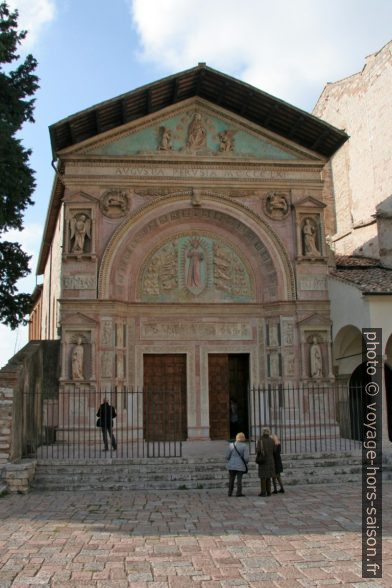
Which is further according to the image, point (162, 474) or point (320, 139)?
point (320, 139)

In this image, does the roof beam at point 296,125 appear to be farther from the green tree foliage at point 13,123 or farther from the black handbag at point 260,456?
the black handbag at point 260,456

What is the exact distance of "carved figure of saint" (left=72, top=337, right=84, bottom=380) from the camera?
16.1 meters

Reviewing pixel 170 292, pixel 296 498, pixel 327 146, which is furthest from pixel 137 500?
pixel 327 146

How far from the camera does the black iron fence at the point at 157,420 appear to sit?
1487 centimetres

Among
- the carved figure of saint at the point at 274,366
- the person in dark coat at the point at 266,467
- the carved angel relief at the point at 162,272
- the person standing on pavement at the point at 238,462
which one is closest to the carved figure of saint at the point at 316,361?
the carved figure of saint at the point at 274,366

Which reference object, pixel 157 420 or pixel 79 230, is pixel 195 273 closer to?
pixel 79 230

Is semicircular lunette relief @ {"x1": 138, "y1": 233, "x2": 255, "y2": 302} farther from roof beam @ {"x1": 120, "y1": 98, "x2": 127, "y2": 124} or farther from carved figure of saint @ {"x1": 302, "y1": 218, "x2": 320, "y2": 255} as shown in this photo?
roof beam @ {"x1": 120, "y1": 98, "x2": 127, "y2": 124}

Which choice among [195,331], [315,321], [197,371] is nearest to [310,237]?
[315,321]

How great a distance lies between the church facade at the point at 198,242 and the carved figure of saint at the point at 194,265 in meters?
0.03

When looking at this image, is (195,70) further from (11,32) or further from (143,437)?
(143,437)

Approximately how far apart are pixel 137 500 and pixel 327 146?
12.3m

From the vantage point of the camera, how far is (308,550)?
731 cm

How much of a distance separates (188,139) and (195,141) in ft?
0.73

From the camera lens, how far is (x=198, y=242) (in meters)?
18.1
